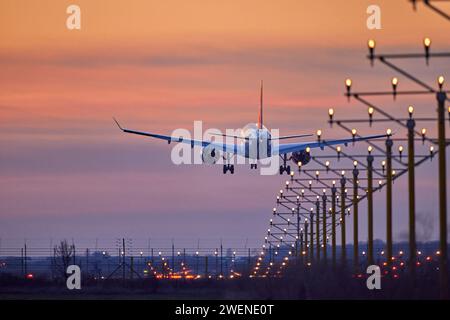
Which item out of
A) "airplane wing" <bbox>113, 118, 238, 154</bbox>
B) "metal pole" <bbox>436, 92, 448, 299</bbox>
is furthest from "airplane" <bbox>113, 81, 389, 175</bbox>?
"metal pole" <bbox>436, 92, 448, 299</bbox>

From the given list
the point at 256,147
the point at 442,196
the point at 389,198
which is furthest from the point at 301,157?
the point at 442,196

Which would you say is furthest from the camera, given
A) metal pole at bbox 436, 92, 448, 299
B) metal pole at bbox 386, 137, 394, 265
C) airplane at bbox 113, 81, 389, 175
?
airplane at bbox 113, 81, 389, 175

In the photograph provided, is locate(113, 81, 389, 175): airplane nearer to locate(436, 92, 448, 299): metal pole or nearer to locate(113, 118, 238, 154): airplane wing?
locate(113, 118, 238, 154): airplane wing

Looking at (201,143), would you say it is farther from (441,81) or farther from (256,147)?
(441,81)

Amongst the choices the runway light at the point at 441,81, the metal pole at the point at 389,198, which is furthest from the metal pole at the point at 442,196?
the metal pole at the point at 389,198

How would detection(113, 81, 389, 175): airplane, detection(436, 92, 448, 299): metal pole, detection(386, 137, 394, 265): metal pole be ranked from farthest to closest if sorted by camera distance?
detection(113, 81, 389, 175): airplane, detection(386, 137, 394, 265): metal pole, detection(436, 92, 448, 299): metal pole

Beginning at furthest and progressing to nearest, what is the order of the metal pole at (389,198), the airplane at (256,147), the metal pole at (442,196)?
the airplane at (256,147)
the metal pole at (389,198)
the metal pole at (442,196)

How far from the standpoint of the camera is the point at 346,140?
13875 centimetres

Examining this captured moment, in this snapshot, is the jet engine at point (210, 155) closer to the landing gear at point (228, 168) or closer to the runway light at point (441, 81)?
the landing gear at point (228, 168)

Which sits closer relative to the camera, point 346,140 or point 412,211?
point 412,211
